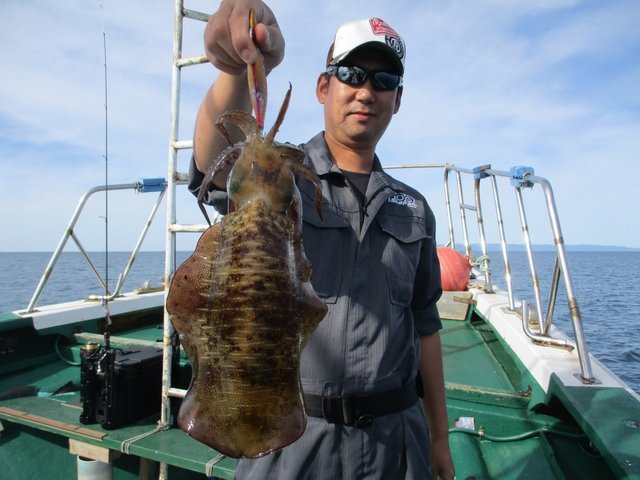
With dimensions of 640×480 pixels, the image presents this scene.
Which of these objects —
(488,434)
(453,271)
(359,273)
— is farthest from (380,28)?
(453,271)

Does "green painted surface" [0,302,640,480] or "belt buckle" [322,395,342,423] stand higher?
"belt buckle" [322,395,342,423]

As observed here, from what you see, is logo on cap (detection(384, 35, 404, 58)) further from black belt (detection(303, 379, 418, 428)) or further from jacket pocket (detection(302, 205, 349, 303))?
black belt (detection(303, 379, 418, 428))

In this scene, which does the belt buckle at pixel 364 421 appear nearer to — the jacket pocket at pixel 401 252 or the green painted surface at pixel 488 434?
the jacket pocket at pixel 401 252

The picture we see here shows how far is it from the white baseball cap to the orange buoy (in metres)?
6.39

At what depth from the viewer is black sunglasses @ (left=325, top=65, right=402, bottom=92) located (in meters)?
2.58

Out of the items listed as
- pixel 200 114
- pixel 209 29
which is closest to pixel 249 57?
pixel 209 29

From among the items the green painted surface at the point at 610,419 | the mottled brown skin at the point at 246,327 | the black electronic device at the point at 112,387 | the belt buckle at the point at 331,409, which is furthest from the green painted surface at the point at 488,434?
the mottled brown skin at the point at 246,327

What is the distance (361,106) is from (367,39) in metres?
0.35

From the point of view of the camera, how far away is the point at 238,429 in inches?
57.9

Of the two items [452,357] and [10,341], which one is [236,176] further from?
[10,341]

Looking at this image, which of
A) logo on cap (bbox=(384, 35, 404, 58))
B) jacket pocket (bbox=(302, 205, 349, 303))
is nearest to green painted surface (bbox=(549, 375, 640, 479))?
jacket pocket (bbox=(302, 205, 349, 303))

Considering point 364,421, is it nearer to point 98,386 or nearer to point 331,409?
point 331,409

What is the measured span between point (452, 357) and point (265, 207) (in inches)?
208

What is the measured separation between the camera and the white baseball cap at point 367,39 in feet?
8.32
